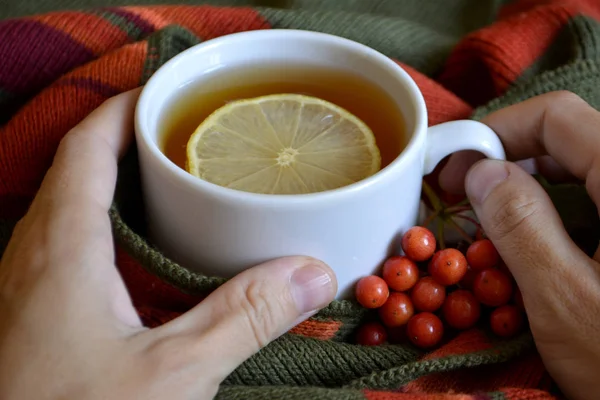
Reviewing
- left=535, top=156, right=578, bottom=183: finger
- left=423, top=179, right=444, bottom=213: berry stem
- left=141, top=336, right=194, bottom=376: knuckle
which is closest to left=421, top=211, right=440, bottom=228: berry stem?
left=423, top=179, right=444, bottom=213: berry stem

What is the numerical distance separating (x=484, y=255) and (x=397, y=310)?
0.07 m

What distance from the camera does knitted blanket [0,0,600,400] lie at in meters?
0.46

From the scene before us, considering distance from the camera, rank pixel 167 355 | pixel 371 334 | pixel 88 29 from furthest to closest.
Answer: pixel 88 29
pixel 371 334
pixel 167 355

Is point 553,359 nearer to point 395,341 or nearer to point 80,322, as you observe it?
point 395,341

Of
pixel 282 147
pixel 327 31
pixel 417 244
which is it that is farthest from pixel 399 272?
pixel 327 31

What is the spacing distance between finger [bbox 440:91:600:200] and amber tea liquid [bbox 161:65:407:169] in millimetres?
73

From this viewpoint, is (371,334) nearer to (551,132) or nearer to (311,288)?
(311,288)

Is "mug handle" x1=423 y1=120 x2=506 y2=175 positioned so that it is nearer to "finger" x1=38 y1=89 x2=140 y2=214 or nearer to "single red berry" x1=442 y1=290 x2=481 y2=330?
"single red berry" x1=442 y1=290 x2=481 y2=330

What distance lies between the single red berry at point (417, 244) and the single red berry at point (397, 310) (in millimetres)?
29

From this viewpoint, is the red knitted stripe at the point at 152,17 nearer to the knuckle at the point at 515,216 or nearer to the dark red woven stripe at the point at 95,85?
the dark red woven stripe at the point at 95,85

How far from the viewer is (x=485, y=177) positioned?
50 cm

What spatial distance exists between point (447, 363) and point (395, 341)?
6 cm

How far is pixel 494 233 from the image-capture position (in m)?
0.49

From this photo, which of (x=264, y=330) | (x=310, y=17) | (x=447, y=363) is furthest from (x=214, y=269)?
(x=310, y=17)
